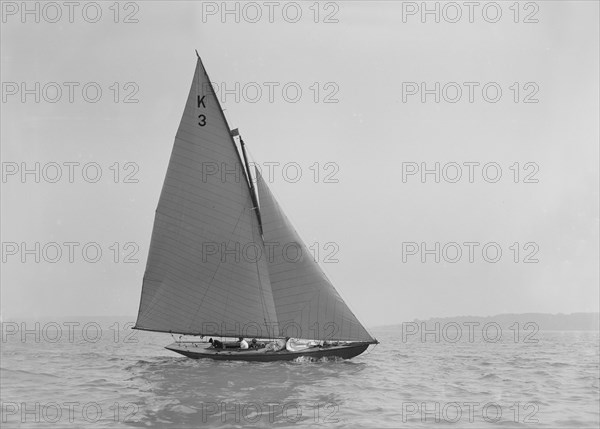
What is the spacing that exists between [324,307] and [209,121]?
11.8 m

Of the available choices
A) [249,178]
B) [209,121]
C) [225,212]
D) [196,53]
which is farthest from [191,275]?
[196,53]

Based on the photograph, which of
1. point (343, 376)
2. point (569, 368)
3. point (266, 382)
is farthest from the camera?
point (569, 368)

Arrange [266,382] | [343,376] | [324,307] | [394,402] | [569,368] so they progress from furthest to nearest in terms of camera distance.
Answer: [569,368], [324,307], [343,376], [266,382], [394,402]

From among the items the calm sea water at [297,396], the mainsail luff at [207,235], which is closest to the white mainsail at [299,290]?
the mainsail luff at [207,235]

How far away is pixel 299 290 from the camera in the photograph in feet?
113

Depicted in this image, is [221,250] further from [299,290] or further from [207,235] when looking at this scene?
[299,290]

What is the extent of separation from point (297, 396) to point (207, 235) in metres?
13.5

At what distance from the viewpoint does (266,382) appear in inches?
1136

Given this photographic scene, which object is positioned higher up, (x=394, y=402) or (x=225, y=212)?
(x=225, y=212)

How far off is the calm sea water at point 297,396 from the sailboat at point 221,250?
1.69 metres

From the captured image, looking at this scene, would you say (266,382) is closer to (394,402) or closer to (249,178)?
(394,402)

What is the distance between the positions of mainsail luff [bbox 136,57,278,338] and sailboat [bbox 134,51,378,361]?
5 centimetres

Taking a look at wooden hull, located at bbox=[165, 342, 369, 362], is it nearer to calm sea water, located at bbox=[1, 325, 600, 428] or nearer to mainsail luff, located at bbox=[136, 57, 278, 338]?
calm sea water, located at bbox=[1, 325, 600, 428]

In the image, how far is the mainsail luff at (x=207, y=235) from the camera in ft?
117
